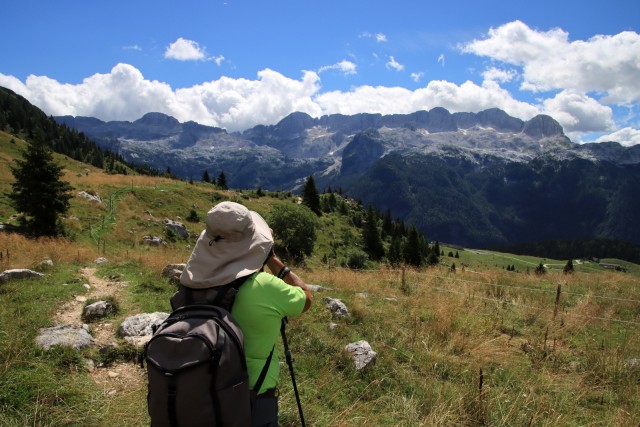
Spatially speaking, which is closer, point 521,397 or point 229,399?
point 229,399

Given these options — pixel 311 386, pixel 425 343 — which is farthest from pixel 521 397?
pixel 311 386

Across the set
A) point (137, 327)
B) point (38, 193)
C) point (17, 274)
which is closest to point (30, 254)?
point (17, 274)

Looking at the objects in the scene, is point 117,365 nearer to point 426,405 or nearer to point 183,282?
point 183,282

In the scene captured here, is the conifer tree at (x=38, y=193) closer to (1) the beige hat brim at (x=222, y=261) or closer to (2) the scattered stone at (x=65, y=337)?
(2) the scattered stone at (x=65, y=337)

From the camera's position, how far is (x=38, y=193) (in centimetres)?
2047

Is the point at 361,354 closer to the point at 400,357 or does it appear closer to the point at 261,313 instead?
the point at 400,357

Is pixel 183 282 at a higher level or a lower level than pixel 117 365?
higher

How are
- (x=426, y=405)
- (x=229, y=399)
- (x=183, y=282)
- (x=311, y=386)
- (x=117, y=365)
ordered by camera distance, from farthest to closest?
(x=117, y=365), (x=311, y=386), (x=426, y=405), (x=183, y=282), (x=229, y=399)

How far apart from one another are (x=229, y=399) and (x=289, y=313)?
0.80m

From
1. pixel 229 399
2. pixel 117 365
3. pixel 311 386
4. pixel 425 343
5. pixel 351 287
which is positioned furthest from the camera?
pixel 351 287

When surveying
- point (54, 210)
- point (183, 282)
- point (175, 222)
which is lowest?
point (175, 222)

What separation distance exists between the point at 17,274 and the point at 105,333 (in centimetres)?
449

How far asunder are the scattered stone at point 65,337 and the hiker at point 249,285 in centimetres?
450

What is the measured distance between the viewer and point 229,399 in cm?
263
